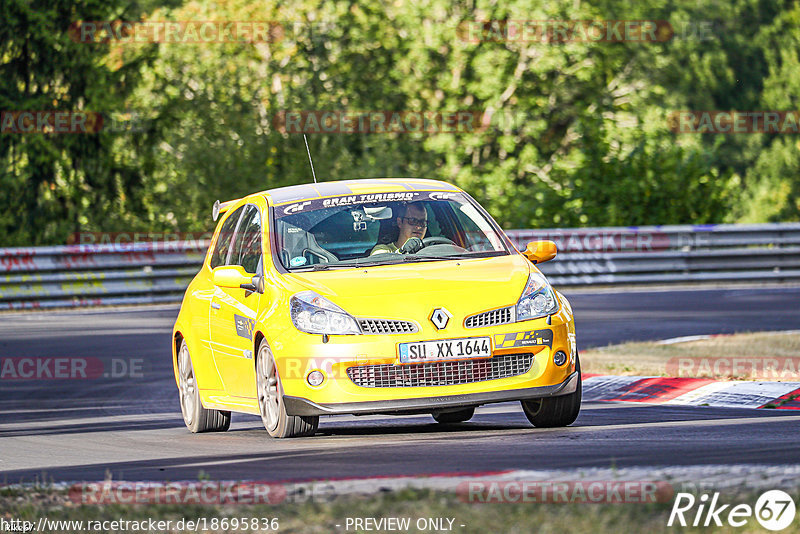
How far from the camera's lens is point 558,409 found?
30.6 feet

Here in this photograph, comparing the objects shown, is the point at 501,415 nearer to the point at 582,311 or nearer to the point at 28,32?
the point at 582,311

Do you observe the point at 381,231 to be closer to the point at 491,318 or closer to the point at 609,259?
the point at 491,318

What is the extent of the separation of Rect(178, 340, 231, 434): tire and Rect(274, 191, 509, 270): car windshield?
1.61 metres

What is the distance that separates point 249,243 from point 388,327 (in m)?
1.99

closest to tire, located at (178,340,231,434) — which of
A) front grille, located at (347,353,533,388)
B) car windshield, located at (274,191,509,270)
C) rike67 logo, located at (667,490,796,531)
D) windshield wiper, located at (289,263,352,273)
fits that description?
car windshield, located at (274,191,509,270)

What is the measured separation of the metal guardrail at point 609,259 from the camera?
24031 mm

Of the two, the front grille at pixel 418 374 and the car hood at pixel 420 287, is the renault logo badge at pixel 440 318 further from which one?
the front grille at pixel 418 374

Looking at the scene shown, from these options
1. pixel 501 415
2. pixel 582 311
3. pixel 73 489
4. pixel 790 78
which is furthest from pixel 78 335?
pixel 790 78

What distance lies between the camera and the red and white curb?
35.2ft

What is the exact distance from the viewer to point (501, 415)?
434 inches

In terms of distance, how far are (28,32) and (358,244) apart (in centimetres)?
2168

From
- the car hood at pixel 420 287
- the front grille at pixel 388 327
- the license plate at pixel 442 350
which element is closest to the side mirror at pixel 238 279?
the car hood at pixel 420 287

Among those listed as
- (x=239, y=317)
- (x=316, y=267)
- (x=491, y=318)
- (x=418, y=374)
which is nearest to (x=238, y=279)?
(x=239, y=317)

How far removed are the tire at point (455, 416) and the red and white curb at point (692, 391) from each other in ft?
4.79
